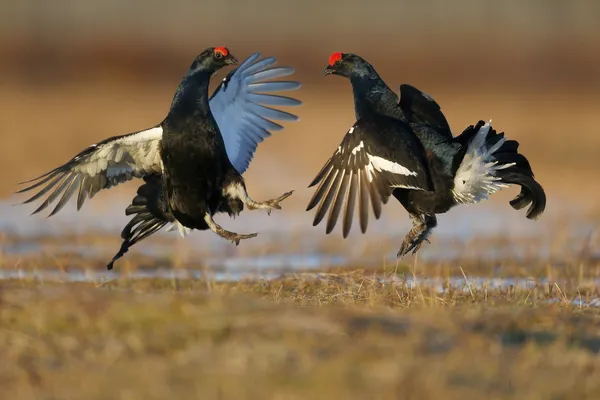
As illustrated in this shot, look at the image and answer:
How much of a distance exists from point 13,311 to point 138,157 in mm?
3056

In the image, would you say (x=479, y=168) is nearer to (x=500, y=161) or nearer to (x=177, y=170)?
(x=500, y=161)

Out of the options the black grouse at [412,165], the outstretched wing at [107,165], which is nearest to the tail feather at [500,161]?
the black grouse at [412,165]

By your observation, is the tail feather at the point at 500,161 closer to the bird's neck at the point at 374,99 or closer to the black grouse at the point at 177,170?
the bird's neck at the point at 374,99

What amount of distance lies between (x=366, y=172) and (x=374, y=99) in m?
1.00

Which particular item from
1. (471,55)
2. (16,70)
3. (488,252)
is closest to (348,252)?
(488,252)

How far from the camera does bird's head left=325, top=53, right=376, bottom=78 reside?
895cm

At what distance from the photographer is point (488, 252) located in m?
10.3

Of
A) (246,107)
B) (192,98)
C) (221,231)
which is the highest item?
(246,107)

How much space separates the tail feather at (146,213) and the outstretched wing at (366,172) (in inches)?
52.2

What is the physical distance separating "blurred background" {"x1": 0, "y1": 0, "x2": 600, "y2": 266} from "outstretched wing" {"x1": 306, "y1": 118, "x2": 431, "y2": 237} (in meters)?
3.03

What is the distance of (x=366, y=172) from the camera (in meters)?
7.73

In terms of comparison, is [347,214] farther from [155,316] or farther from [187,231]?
[155,316]

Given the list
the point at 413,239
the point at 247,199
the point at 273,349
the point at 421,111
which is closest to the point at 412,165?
the point at 413,239

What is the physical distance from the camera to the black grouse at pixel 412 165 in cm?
771
